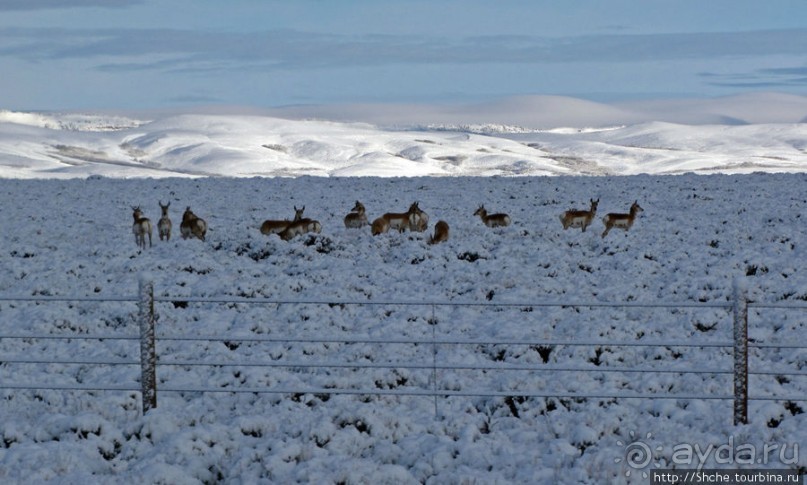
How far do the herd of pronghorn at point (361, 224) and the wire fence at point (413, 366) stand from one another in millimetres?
7996

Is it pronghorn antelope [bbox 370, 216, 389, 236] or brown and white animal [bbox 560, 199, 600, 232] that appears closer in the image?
pronghorn antelope [bbox 370, 216, 389, 236]

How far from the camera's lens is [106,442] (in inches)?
355

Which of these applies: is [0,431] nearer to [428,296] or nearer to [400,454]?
[400,454]

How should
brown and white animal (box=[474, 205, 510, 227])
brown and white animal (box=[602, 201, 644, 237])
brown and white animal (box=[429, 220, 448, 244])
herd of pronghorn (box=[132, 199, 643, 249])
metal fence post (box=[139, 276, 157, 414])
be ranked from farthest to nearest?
brown and white animal (box=[474, 205, 510, 227]) < brown and white animal (box=[602, 201, 644, 237]) < herd of pronghorn (box=[132, 199, 643, 249]) < brown and white animal (box=[429, 220, 448, 244]) < metal fence post (box=[139, 276, 157, 414])

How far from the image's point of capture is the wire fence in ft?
31.4

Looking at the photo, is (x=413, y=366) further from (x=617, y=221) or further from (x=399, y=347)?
(x=617, y=221)

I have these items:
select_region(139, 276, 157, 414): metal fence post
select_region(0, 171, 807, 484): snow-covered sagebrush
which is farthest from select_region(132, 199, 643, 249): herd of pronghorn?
select_region(139, 276, 157, 414): metal fence post

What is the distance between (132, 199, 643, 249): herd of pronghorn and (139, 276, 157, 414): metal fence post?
13.0m

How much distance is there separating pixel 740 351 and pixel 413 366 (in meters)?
3.54

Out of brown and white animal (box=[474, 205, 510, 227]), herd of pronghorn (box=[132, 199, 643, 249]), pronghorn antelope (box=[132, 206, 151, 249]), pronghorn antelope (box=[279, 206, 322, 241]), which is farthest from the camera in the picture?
brown and white animal (box=[474, 205, 510, 227])

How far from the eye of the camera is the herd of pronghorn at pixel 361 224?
22.8 metres

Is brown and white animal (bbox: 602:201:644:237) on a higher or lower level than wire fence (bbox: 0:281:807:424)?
higher

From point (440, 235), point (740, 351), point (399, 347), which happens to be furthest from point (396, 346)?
point (440, 235)

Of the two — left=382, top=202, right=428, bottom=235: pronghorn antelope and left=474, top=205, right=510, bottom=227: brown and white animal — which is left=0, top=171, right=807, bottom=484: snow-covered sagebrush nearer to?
left=474, top=205, right=510, bottom=227: brown and white animal
